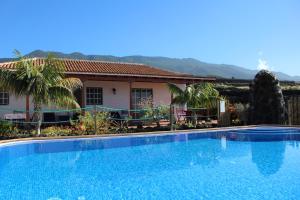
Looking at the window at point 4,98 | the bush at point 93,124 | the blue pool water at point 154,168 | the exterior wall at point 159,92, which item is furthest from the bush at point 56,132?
the exterior wall at point 159,92

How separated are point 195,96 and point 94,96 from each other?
6.48 m

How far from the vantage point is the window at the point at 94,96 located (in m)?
23.3

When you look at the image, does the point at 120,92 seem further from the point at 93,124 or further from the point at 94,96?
the point at 93,124

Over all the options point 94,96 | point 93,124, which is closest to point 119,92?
point 94,96

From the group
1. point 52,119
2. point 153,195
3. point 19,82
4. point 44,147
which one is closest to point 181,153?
point 44,147

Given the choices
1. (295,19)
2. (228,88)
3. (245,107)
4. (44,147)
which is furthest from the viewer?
(228,88)

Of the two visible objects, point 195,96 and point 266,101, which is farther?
point 266,101

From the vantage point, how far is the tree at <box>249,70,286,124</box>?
68.5 feet

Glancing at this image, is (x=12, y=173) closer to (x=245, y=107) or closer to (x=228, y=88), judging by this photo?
(x=245, y=107)

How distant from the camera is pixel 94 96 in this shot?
23.5 metres

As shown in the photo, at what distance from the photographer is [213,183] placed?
8.23 metres

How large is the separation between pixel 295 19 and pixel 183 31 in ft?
30.6

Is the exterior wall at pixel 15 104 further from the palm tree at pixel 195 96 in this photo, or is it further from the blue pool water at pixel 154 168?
the palm tree at pixel 195 96

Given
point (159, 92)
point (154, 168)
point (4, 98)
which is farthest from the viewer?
point (159, 92)
